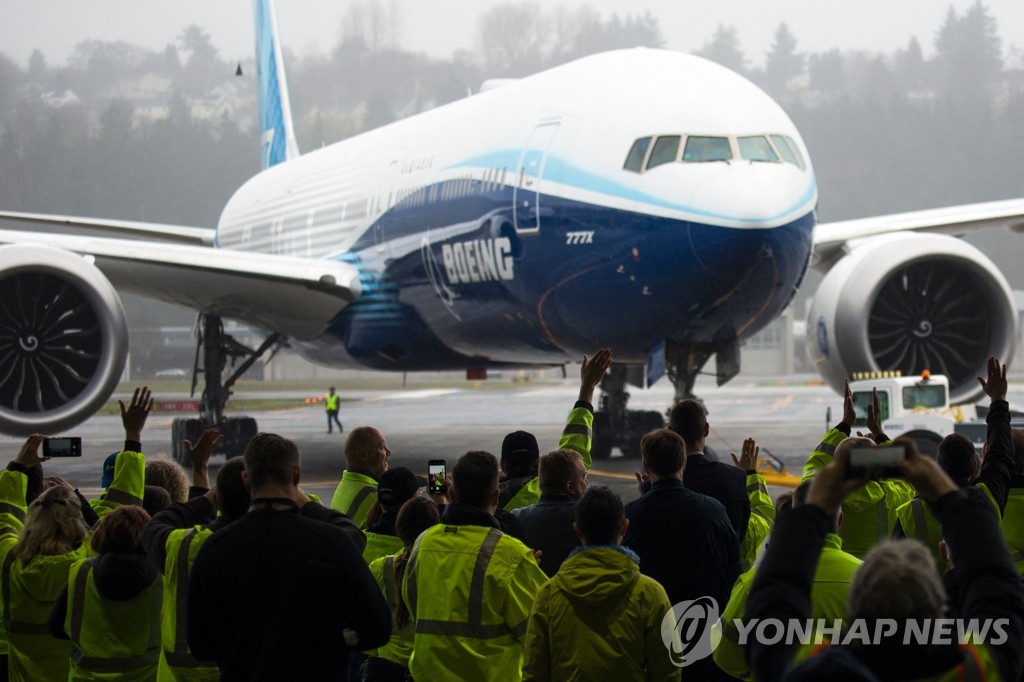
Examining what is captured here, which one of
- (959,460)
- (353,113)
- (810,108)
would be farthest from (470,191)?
(810,108)

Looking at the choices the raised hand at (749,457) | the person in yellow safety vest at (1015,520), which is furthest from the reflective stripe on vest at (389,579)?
the person in yellow safety vest at (1015,520)

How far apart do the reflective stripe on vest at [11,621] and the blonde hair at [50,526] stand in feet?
0.14

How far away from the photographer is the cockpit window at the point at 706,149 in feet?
34.2

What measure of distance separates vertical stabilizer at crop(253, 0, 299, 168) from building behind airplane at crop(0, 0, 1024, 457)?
680 cm

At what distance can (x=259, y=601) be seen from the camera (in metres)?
3.29

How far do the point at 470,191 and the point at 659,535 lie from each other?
817cm

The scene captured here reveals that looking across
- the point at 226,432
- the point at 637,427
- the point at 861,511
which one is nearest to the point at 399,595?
the point at 861,511

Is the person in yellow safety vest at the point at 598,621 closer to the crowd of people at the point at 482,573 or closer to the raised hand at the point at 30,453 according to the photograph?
the crowd of people at the point at 482,573

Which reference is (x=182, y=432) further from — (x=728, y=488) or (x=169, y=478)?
(x=728, y=488)

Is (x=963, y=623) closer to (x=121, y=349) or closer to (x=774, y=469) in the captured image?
(x=121, y=349)

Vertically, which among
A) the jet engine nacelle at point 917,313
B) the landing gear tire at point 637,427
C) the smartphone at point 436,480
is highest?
the jet engine nacelle at point 917,313

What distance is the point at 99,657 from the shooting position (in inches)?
155

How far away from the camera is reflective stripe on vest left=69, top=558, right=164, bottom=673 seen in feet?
12.9

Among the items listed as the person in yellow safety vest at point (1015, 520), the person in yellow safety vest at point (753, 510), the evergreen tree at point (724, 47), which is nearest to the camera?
the person in yellow safety vest at point (1015, 520)
